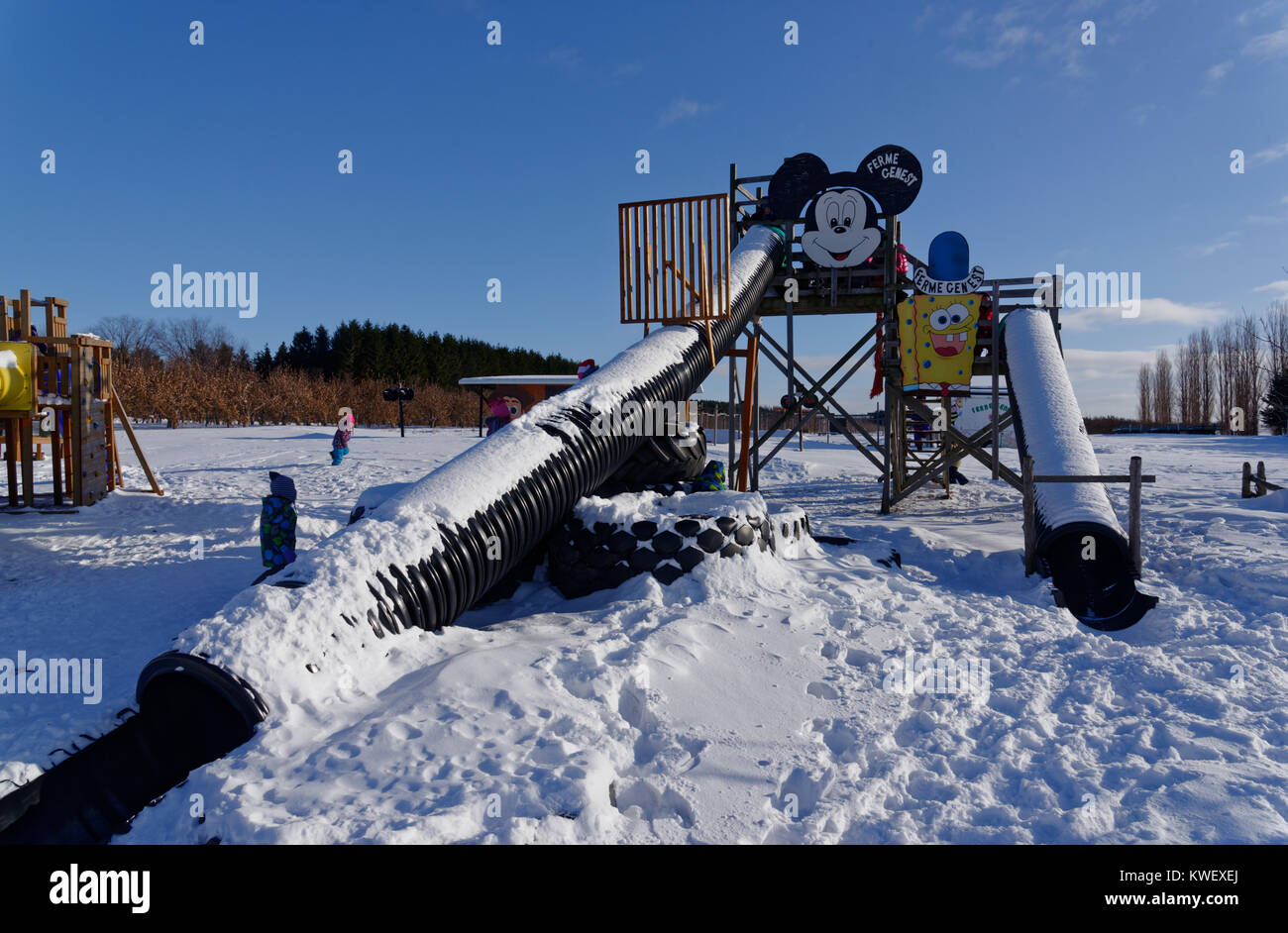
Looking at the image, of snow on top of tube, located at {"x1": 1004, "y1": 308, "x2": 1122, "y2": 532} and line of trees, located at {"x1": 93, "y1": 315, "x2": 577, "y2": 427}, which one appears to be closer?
snow on top of tube, located at {"x1": 1004, "y1": 308, "x2": 1122, "y2": 532}

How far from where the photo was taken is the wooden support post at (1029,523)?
6.21 metres

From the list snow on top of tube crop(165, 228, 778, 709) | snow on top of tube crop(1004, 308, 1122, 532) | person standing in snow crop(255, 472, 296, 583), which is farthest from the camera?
snow on top of tube crop(1004, 308, 1122, 532)

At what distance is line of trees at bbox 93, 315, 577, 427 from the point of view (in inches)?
1200

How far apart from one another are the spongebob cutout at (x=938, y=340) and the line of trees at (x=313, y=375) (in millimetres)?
29519

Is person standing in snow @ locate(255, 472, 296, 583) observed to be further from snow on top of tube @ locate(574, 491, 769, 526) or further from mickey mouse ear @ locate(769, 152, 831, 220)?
mickey mouse ear @ locate(769, 152, 831, 220)

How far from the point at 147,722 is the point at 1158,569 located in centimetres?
788

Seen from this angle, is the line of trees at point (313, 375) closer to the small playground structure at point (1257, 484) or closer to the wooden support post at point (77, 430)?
the wooden support post at point (77, 430)

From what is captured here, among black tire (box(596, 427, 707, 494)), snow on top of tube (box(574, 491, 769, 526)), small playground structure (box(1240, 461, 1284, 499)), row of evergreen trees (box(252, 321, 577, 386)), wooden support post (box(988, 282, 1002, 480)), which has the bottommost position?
small playground structure (box(1240, 461, 1284, 499))

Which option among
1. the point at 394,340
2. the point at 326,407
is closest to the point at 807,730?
the point at 326,407

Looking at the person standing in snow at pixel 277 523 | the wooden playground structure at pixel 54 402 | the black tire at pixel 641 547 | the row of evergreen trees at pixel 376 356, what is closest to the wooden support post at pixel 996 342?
the black tire at pixel 641 547

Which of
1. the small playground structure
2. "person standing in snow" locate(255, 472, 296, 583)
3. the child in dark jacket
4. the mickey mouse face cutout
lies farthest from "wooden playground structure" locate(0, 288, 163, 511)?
the small playground structure

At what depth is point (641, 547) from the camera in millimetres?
5262

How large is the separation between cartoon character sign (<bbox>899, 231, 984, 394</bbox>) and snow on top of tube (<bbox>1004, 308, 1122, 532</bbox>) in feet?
2.78
